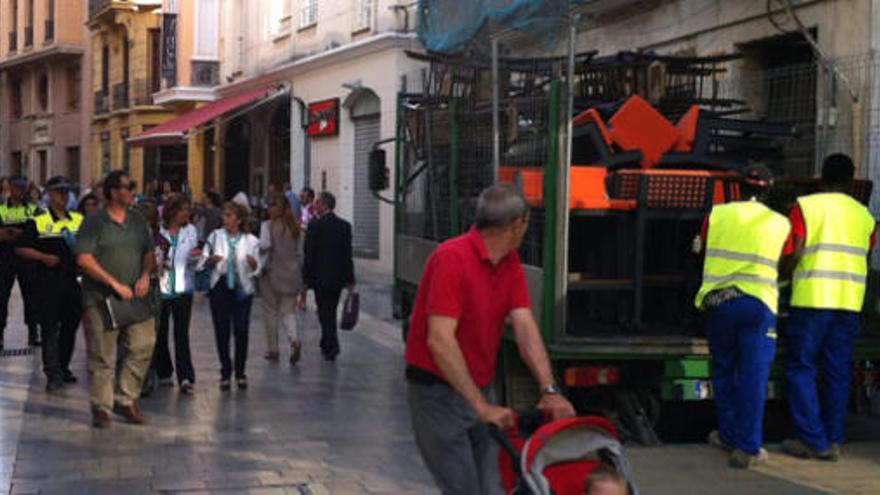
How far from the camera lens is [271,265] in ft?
39.3

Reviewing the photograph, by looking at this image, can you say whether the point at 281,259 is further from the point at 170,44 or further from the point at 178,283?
the point at 170,44

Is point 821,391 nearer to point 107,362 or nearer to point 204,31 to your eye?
point 107,362

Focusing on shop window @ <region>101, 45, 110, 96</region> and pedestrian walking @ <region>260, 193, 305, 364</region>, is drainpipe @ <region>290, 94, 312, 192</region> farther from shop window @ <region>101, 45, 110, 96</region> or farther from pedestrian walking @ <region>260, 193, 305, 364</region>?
pedestrian walking @ <region>260, 193, 305, 364</region>

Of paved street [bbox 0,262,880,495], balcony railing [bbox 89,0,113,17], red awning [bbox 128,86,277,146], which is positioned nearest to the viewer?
paved street [bbox 0,262,880,495]

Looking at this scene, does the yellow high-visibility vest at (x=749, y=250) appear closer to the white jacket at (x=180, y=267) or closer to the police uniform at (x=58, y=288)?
the white jacket at (x=180, y=267)

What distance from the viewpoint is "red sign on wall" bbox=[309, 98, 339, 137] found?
26.0m

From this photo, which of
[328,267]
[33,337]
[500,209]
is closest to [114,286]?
[328,267]

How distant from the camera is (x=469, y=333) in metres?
4.72

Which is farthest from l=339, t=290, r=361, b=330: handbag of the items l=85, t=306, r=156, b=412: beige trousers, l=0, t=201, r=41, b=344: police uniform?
l=85, t=306, r=156, b=412: beige trousers

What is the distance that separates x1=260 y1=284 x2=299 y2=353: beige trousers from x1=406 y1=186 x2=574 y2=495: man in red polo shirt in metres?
7.30

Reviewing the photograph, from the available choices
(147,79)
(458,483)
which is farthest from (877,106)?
(147,79)

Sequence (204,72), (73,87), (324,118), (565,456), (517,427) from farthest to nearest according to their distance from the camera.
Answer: (73,87), (204,72), (324,118), (517,427), (565,456)

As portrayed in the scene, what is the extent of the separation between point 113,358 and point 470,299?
195 inches

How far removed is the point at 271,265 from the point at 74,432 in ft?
11.8
